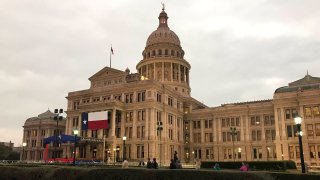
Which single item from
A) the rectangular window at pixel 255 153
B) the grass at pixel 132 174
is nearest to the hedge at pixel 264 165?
the rectangular window at pixel 255 153

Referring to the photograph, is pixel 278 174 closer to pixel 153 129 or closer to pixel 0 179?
pixel 0 179

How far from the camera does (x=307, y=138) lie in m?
68.4

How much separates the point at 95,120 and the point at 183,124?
27.5 m

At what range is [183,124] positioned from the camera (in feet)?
298

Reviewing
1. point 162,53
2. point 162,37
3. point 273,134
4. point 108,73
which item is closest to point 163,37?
point 162,37

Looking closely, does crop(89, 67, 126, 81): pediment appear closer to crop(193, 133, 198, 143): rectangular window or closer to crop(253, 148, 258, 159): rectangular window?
crop(193, 133, 198, 143): rectangular window

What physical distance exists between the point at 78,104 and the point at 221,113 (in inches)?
1558

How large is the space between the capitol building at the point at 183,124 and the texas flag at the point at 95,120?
1516 millimetres

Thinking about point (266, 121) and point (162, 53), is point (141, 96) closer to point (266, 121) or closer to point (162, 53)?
point (162, 53)

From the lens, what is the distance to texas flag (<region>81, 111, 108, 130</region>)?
73.3 meters

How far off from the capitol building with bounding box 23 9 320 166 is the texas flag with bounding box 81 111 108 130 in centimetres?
152

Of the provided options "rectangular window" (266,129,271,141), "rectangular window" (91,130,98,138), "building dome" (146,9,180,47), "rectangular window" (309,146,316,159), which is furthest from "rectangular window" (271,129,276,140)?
"building dome" (146,9,180,47)

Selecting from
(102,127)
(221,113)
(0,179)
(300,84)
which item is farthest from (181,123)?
(0,179)

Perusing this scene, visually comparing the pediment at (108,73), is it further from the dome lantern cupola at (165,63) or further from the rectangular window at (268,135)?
the rectangular window at (268,135)
